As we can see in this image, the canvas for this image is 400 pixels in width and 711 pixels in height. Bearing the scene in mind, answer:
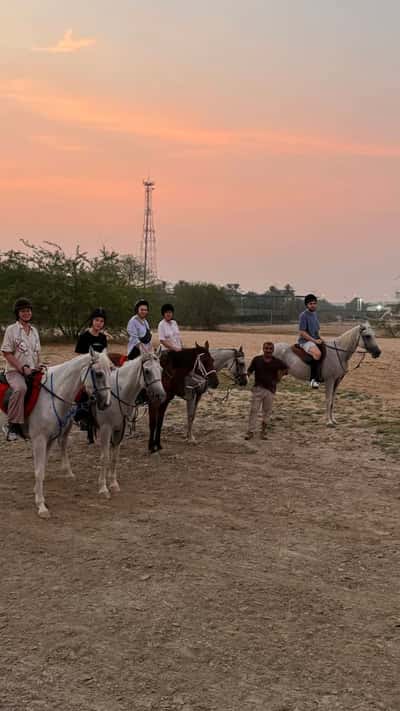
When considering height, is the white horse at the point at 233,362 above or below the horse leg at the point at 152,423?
above

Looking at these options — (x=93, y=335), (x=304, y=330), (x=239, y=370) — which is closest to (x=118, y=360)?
(x=93, y=335)

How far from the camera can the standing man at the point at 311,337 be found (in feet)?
37.7

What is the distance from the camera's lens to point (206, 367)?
9.09 metres

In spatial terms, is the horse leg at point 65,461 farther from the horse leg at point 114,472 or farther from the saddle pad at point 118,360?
the saddle pad at point 118,360

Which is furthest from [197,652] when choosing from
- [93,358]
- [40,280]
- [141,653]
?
[40,280]

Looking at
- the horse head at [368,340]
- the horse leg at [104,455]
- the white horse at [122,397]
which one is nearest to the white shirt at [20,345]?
the white horse at [122,397]

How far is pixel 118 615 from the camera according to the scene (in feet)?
13.7

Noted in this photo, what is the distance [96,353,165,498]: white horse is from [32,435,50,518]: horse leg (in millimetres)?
841

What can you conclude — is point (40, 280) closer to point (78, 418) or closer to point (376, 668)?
point (78, 418)

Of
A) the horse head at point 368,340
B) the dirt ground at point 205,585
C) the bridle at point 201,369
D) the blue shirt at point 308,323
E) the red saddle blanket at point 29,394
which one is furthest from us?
the blue shirt at point 308,323

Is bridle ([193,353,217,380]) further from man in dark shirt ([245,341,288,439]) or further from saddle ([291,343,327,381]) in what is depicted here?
saddle ([291,343,327,381])

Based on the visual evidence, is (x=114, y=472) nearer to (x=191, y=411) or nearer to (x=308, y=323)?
(x=191, y=411)

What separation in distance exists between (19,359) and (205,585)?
3501 mm

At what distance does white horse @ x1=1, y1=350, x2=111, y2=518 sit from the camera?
632 cm
